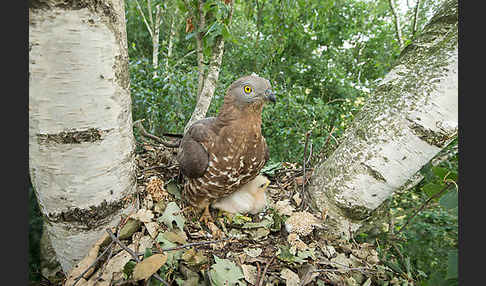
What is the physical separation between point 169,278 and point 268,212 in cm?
78

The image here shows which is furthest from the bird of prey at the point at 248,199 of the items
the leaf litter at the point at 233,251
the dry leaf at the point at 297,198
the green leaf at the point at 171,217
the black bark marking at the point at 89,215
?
the black bark marking at the point at 89,215

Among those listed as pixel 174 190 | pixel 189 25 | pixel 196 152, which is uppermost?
pixel 189 25

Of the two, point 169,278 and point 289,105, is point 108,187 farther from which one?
point 289,105

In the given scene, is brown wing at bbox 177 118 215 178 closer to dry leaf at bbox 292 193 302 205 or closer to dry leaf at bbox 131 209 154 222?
dry leaf at bbox 131 209 154 222

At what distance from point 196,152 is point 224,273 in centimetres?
77

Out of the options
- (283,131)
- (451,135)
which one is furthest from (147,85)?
(451,135)

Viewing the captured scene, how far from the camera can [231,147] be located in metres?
1.56

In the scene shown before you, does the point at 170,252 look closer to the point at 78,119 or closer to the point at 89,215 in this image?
the point at 89,215

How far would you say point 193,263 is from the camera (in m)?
1.07

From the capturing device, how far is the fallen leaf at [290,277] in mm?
1094

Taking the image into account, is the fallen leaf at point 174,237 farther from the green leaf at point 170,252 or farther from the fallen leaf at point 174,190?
the fallen leaf at point 174,190

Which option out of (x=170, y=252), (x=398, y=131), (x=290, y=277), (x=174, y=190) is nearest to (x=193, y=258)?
(x=170, y=252)

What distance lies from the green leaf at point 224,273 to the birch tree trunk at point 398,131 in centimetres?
62

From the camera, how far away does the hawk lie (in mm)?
1558
